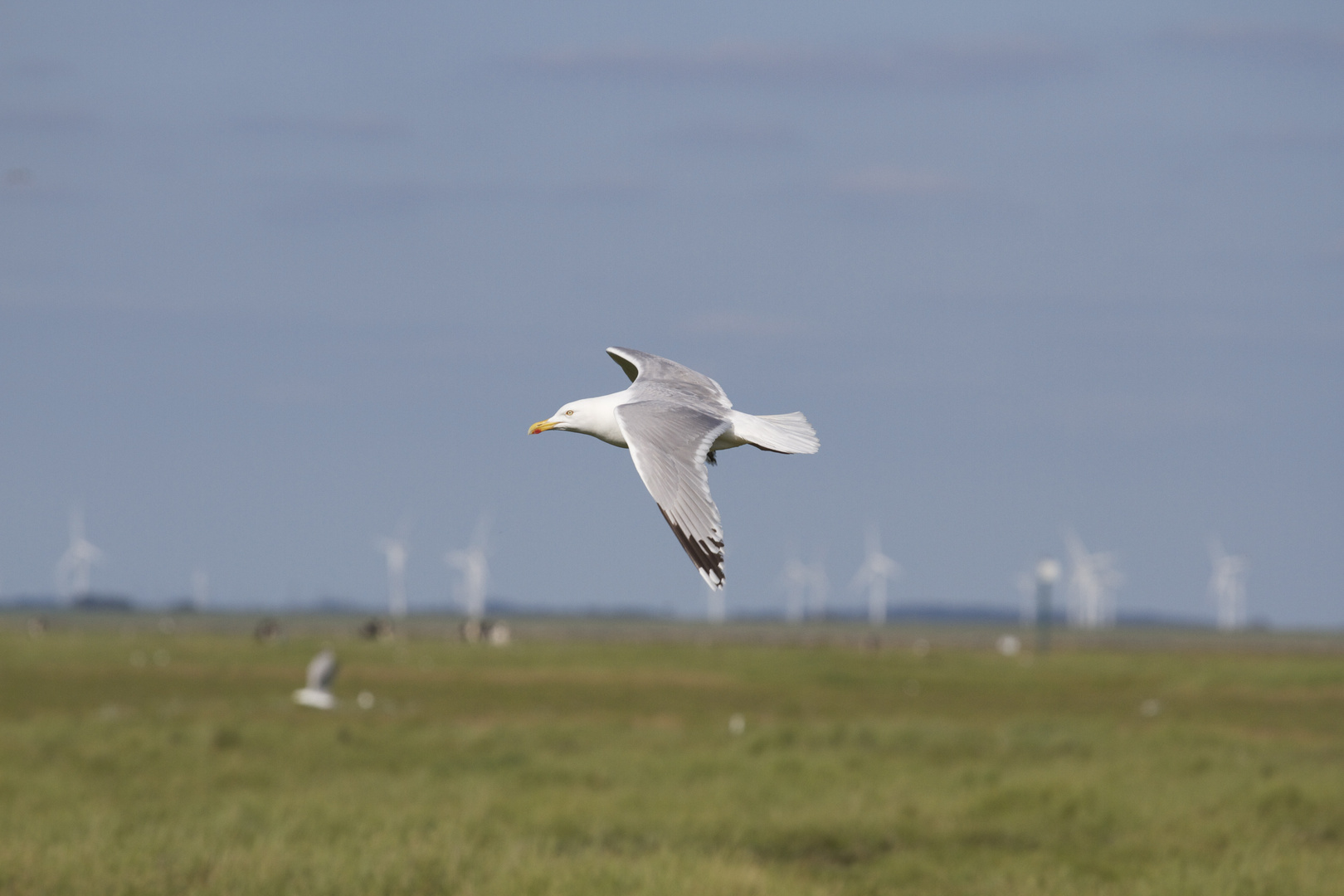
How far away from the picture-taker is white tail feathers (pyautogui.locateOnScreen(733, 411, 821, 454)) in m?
8.75

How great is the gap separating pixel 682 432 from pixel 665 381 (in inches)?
63.6

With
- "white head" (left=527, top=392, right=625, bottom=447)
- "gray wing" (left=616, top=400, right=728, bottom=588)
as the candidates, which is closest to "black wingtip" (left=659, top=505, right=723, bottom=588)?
"gray wing" (left=616, top=400, right=728, bottom=588)

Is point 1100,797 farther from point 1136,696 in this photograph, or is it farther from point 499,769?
point 1136,696

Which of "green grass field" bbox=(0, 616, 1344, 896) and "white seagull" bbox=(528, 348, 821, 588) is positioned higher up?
"white seagull" bbox=(528, 348, 821, 588)

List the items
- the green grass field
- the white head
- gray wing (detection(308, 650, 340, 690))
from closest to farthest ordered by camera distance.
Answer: the white head, the green grass field, gray wing (detection(308, 650, 340, 690))

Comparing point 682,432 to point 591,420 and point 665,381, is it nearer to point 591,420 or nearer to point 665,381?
point 591,420

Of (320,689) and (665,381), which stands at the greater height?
(665,381)

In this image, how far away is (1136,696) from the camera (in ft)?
181

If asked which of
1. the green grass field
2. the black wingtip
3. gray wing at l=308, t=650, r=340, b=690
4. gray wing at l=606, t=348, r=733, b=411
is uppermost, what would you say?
gray wing at l=606, t=348, r=733, b=411

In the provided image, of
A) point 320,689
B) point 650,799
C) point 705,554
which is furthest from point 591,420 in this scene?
point 320,689

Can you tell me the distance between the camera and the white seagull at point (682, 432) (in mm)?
7375

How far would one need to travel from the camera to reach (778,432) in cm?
910

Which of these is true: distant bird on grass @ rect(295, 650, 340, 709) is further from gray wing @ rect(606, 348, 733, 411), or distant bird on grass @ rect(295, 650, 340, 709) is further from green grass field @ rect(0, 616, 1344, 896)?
gray wing @ rect(606, 348, 733, 411)

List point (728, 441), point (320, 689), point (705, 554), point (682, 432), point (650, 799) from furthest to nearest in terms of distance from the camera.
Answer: point (320, 689) < point (650, 799) < point (728, 441) < point (682, 432) < point (705, 554)
